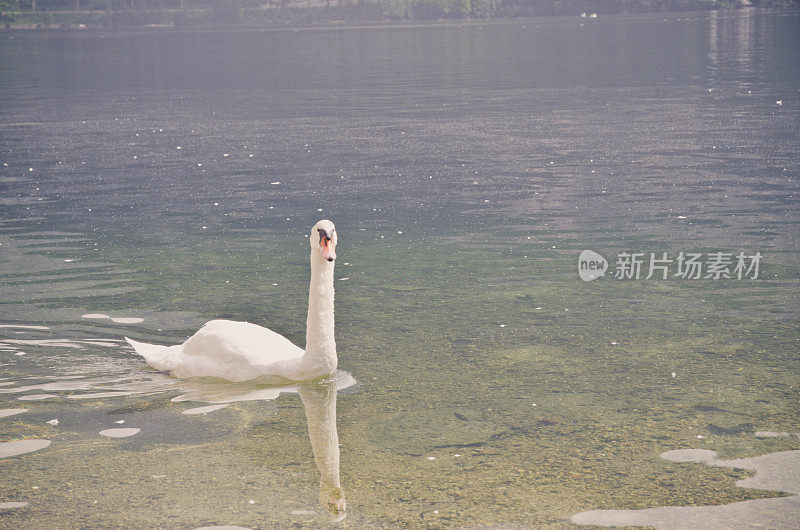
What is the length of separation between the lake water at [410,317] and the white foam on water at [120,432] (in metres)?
0.02

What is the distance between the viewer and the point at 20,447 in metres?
7.14

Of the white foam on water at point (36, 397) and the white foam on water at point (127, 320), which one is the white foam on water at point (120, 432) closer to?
the white foam on water at point (36, 397)

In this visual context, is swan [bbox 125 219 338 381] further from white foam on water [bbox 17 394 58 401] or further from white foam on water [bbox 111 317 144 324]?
white foam on water [bbox 111 317 144 324]

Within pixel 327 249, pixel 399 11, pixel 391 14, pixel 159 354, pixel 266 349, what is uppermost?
pixel 399 11

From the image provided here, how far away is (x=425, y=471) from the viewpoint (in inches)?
261

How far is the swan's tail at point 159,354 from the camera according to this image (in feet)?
28.1

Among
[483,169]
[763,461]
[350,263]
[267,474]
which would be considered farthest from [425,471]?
[483,169]

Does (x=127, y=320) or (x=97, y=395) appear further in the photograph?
(x=127, y=320)

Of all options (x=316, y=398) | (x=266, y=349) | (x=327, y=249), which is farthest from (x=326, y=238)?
(x=316, y=398)

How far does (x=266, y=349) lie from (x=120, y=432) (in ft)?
4.82

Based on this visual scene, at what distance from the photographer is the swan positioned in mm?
7977

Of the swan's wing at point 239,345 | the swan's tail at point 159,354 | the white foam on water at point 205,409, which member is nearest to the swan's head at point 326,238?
the swan's wing at point 239,345

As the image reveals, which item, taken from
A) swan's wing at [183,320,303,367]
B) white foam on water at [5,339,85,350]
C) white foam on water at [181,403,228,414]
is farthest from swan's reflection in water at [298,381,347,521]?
white foam on water at [5,339,85,350]

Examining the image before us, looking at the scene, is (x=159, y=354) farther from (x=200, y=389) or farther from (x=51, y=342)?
(x=51, y=342)
